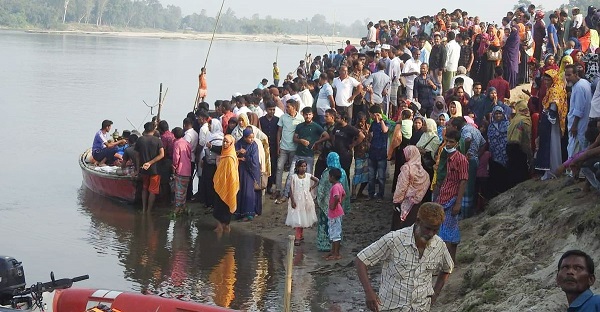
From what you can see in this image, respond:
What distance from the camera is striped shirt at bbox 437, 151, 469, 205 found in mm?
10992

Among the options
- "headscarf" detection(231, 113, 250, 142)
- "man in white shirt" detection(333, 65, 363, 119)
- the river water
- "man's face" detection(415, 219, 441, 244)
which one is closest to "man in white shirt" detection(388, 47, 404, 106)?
"man in white shirt" detection(333, 65, 363, 119)

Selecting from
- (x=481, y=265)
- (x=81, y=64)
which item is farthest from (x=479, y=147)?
(x=81, y=64)

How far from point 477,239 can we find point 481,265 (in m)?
1.16

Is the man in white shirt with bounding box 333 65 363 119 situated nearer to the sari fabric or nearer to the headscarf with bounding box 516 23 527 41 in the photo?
the headscarf with bounding box 516 23 527 41

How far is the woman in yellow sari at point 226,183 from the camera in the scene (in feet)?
50.3

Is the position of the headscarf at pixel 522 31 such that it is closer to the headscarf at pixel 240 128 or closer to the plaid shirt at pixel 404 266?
the headscarf at pixel 240 128

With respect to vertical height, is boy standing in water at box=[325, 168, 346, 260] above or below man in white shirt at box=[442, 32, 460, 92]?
below

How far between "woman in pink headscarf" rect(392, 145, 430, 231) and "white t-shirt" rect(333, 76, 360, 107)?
5.19 meters

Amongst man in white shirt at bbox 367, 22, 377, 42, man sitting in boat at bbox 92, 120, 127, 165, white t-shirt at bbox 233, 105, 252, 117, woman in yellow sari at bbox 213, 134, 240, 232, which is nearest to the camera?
woman in yellow sari at bbox 213, 134, 240, 232

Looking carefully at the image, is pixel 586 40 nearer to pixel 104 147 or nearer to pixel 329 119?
pixel 329 119

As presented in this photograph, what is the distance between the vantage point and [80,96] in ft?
155

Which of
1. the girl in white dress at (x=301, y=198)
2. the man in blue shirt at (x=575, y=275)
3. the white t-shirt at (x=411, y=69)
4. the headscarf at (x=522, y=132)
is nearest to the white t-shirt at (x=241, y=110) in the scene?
the girl in white dress at (x=301, y=198)

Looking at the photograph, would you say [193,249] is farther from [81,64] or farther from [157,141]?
[81,64]

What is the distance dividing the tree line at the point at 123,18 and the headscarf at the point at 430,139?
102m
